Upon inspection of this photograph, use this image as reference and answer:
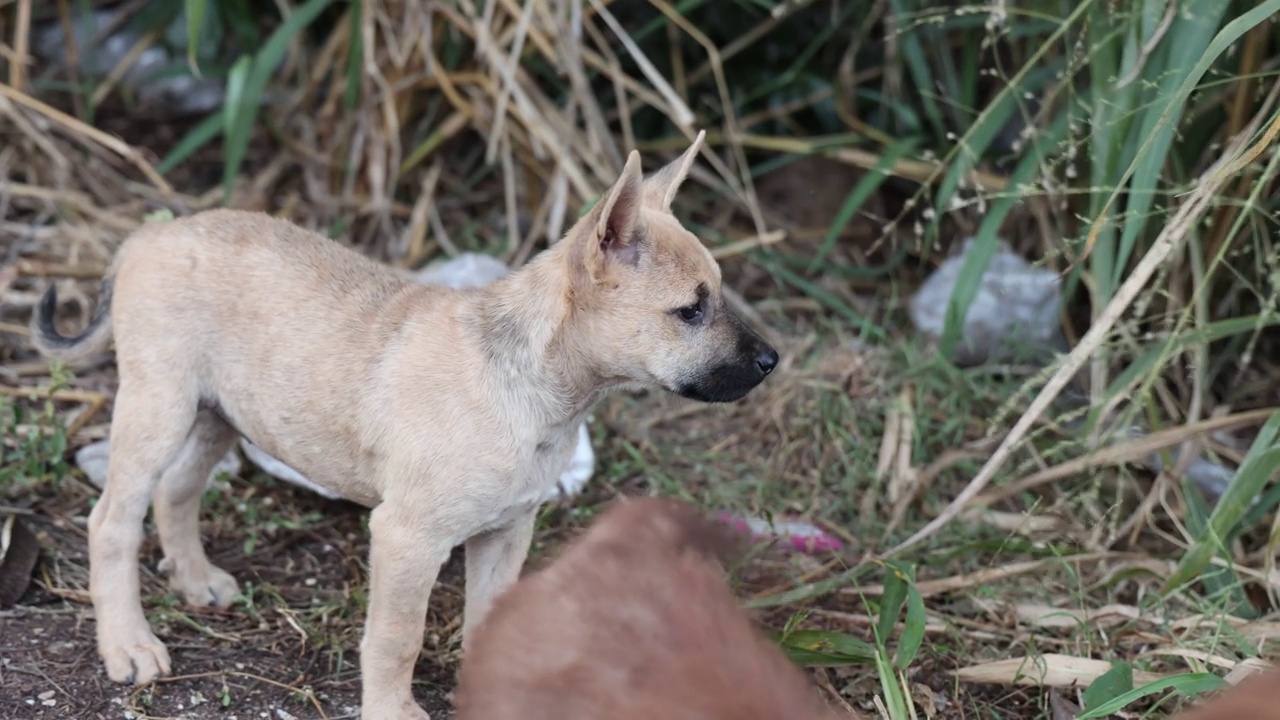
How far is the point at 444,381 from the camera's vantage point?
11.4 feet

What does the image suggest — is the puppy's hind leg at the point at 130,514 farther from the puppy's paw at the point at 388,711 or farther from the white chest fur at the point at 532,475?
the white chest fur at the point at 532,475

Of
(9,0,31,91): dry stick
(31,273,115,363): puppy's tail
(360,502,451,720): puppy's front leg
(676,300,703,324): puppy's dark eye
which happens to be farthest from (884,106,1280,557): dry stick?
(9,0,31,91): dry stick

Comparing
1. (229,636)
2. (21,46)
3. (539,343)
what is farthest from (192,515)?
(21,46)

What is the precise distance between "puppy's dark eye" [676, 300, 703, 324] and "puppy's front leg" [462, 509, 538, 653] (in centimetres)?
68

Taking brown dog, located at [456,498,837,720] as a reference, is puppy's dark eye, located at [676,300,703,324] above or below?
below

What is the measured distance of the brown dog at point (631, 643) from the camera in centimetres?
225

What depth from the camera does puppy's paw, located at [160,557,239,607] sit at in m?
4.01

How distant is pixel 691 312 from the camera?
349 centimetres

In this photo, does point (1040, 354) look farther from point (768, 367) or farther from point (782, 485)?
point (768, 367)

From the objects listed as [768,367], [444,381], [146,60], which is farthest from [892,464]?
[146,60]

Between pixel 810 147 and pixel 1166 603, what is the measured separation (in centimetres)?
249

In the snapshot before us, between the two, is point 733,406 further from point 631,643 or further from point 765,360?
point 631,643

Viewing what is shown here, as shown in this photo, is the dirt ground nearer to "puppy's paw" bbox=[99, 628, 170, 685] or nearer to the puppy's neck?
"puppy's paw" bbox=[99, 628, 170, 685]

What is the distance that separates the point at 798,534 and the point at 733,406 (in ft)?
2.71
